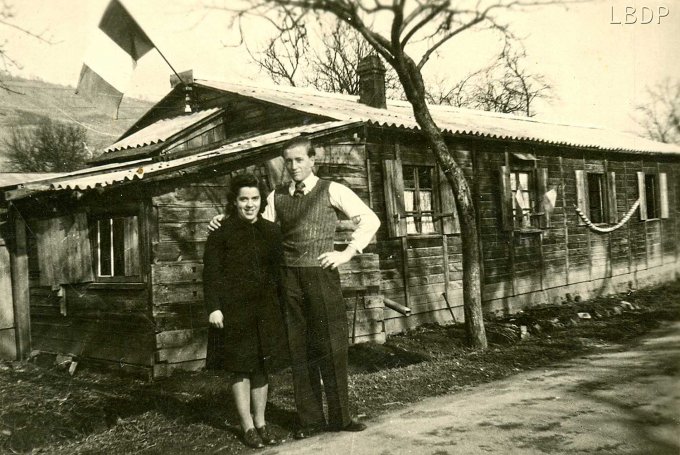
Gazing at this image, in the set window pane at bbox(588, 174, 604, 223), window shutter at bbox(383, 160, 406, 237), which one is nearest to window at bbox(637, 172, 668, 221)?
window pane at bbox(588, 174, 604, 223)

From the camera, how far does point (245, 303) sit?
4.05 meters

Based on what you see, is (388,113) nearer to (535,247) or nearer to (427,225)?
(427,225)

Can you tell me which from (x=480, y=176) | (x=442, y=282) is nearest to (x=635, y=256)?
(x=480, y=176)

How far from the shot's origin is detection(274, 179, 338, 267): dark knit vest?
423 centimetres

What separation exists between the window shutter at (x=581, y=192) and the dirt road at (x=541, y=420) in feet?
26.9

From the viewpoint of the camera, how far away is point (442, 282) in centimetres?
1039

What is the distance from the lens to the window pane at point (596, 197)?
14.6 m

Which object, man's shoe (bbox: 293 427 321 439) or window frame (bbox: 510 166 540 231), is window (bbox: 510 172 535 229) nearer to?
window frame (bbox: 510 166 540 231)

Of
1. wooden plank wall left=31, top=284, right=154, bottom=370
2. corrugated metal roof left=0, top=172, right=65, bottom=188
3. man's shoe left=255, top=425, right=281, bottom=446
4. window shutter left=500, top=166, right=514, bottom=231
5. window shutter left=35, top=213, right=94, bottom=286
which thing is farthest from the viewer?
window shutter left=500, top=166, right=514, bottom=231

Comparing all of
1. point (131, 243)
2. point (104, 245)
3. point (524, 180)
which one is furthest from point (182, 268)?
point (524, 180)

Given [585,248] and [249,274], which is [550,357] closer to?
[249,274]

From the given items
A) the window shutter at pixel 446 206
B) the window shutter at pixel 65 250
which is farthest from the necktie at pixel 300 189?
the window shutter at pixel 446 206

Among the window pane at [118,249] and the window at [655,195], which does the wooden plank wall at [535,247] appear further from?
the window pane at [118,249]

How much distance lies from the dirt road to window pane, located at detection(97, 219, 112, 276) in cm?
466
